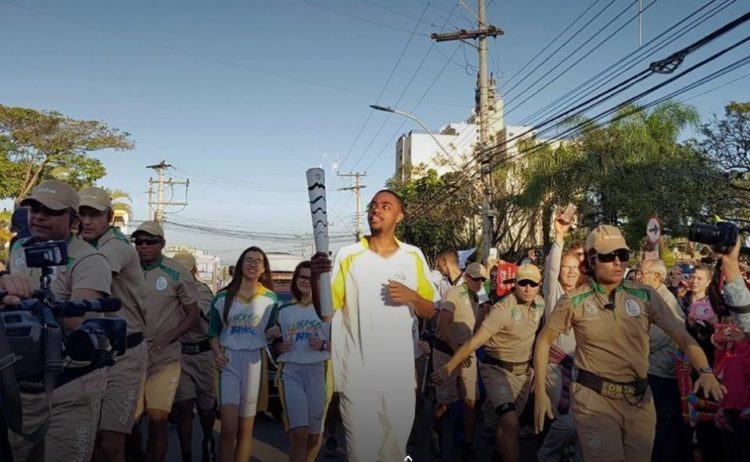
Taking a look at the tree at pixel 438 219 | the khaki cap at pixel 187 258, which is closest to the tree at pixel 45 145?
the tree at pixel 438 219

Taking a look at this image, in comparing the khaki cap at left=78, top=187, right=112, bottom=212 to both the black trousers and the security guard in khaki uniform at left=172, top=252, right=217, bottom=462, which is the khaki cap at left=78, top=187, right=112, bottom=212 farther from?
the black trousers

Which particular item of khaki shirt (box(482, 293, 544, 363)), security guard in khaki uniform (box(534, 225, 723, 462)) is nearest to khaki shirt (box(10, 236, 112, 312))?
security guard in khaki uniform (box(534, 225, 723, 462))

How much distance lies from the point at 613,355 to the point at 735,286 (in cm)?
88

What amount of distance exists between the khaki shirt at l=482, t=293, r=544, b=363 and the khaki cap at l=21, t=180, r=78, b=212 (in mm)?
4180

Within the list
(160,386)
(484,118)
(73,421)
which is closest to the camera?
(73,421)

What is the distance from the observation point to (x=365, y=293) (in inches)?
193

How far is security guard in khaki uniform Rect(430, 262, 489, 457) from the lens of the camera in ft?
28.8

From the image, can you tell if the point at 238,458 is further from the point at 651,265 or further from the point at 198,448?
the point at 651,265

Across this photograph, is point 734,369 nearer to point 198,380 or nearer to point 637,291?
point 637,291

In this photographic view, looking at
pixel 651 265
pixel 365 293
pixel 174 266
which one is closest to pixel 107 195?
pixel 174 266

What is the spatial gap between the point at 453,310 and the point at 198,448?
127 inches

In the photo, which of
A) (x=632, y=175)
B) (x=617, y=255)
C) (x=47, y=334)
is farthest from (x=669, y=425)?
(x=632, y=175)

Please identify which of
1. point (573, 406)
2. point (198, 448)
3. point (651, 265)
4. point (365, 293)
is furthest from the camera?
point (198, 448)

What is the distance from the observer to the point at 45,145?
35062 mm
